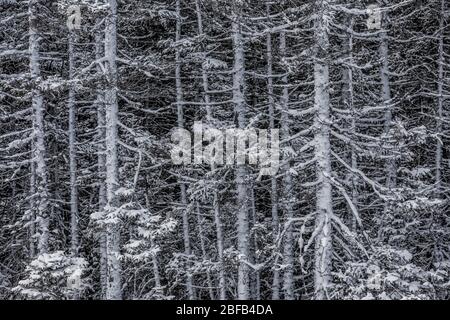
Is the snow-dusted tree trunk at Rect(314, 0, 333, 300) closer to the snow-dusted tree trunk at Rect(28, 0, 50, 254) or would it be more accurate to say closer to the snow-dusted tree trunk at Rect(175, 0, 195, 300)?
the snow-dusted tree trunk at Rect(175, 0, 195, 300)

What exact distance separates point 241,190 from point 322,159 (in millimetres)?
3229

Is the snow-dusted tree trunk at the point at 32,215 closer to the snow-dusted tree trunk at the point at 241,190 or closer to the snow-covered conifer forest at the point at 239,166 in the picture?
the snow-covered conifer forest at the point at 239,166

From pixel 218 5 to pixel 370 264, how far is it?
24.8 ft

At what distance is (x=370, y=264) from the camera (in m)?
10.5

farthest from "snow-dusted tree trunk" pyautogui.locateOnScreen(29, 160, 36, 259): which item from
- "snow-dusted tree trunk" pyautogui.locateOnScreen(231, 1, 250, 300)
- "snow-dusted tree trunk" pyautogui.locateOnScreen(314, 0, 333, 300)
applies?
"snow-dusted tree trunk" pyautogui.locateOnScreen(314, 0, 333, 300)

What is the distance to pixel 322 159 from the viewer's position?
37.1 ft

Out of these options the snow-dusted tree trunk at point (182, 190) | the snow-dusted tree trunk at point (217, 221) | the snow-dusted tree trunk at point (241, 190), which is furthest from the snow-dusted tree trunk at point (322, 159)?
the snow-dusted tree trunk at point (182, 190)

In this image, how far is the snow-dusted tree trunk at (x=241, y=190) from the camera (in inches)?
534

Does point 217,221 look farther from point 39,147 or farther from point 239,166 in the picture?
point 39,147

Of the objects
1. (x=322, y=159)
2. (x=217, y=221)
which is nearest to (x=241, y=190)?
(x=217, y=221)

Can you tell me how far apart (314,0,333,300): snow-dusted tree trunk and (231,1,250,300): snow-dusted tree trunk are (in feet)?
8.87

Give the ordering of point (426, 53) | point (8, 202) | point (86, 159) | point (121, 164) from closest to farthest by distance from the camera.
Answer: point (121, 164) → point (8, 202) → point (426, 53) → point (86, 159)
